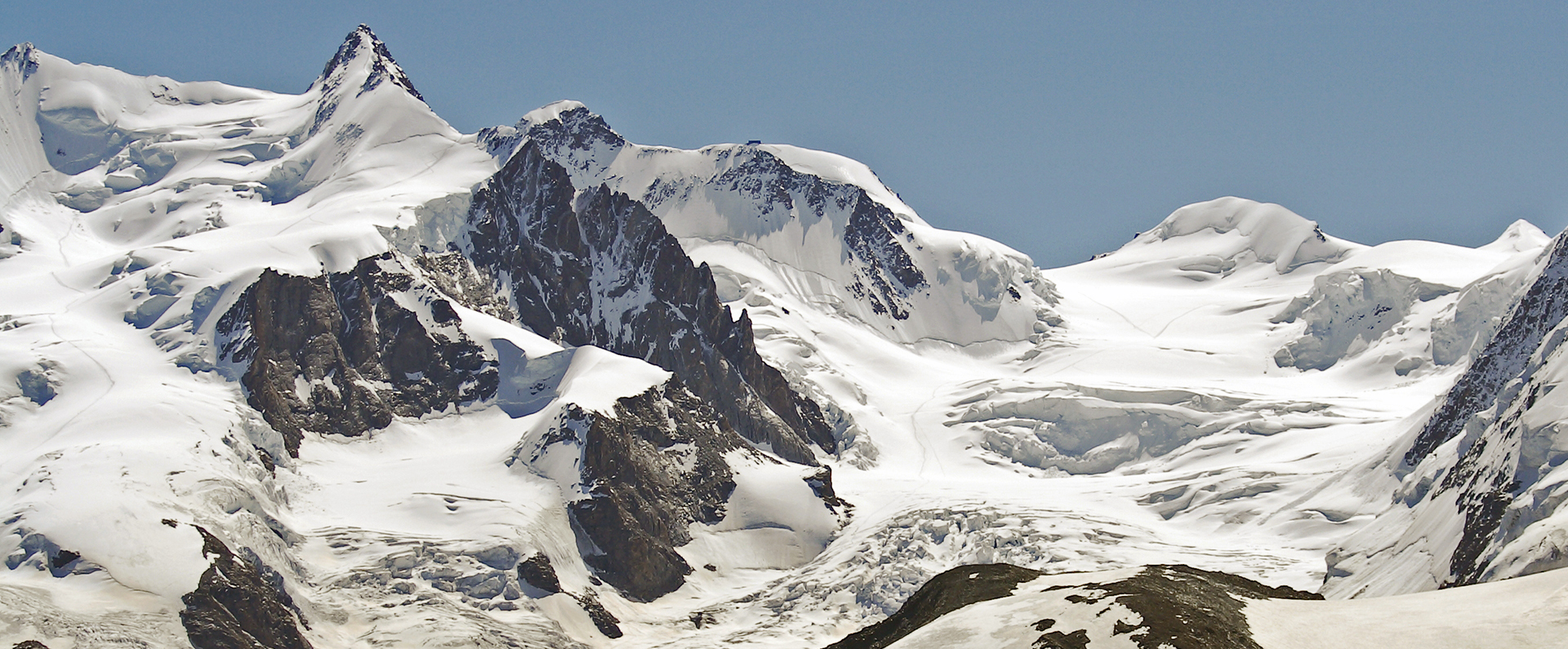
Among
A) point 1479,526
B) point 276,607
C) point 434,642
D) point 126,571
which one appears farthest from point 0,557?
point 1479,526

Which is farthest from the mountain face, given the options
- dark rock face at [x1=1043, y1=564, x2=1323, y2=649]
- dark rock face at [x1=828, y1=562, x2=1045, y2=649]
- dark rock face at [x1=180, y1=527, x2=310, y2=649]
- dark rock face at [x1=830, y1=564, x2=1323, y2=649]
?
dark rock face at [x1=180, y1=527, x2=310, y2=649]

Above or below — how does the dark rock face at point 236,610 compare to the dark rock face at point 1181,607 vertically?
below

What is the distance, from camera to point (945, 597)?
103 meters

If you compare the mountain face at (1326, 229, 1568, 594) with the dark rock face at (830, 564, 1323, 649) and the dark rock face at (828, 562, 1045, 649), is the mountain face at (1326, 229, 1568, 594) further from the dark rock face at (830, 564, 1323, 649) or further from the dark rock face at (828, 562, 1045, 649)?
the dark rock face at (828, 562, 1045, 649)

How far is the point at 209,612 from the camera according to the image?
183m

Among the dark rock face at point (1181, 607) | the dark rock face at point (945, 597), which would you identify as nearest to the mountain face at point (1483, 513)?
the dark rock face at point (1181, 607)

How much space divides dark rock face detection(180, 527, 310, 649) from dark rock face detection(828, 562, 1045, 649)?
97.1 metres

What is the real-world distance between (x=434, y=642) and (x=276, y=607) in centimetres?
1855

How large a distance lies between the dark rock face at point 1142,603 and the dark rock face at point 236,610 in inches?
3827

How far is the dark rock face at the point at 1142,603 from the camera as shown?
83125 millimetres

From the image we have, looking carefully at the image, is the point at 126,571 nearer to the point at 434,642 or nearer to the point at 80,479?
the point at 80,479

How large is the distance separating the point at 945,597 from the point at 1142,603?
1915cm

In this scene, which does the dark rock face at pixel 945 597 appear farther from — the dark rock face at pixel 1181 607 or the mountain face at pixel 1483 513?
the mountain face at pixel 1483 513

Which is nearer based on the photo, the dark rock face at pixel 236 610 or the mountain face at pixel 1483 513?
the mountain face at pixel 1483 513
